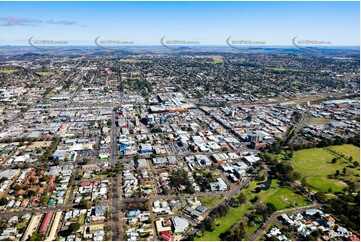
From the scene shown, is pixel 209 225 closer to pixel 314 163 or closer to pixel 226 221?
pixel 226 221

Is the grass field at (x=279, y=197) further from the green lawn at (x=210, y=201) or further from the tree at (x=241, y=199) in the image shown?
the green lawn at (x=210, y=201)

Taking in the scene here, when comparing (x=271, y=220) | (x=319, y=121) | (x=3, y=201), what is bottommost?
(x=319, y=121)

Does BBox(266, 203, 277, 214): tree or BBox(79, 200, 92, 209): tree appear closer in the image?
BBox(266, 203, 277, 214): tree

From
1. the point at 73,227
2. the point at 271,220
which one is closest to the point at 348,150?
the point at 271,220

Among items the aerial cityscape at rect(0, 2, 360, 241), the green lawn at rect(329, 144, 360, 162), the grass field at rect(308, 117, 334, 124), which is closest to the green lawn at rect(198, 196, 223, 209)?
the aerial cityscape at rect(0, 2, 360, 241)

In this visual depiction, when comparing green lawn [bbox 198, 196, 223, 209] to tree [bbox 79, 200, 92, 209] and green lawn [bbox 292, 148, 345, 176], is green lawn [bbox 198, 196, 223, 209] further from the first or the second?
green lawn [bbox 292, 148, 345, 176]

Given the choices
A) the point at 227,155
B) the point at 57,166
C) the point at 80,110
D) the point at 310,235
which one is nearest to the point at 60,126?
the point at 80,110

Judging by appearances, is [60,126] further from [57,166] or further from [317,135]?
[317,135]
